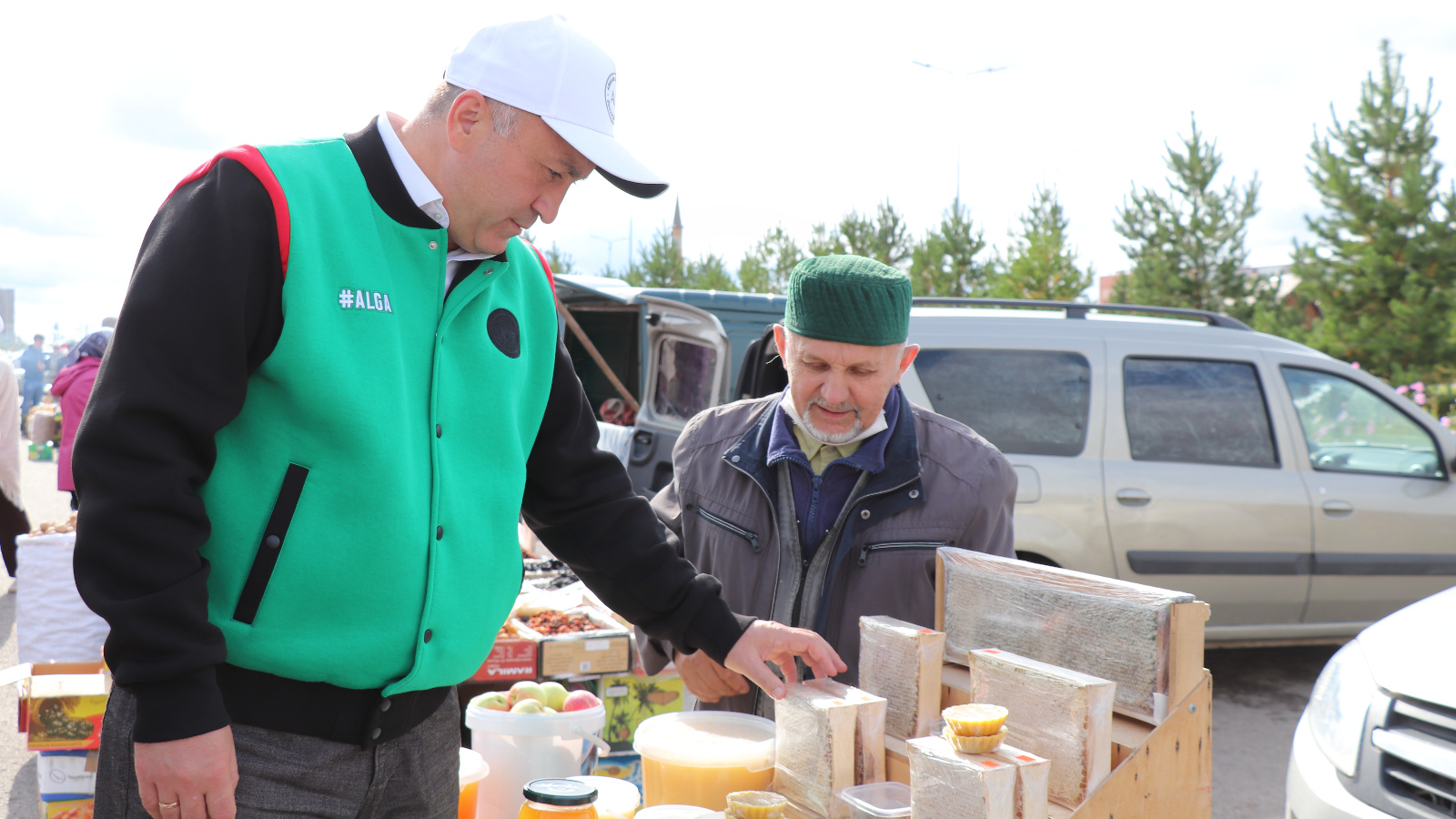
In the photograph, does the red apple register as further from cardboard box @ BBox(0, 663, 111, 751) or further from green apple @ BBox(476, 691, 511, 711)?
cardboard box @ BBox(0, 663, 111, 751)

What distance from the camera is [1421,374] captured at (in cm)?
1922

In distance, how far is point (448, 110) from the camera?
5.04 feet

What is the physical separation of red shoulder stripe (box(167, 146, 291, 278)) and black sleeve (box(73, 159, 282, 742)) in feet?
0.13

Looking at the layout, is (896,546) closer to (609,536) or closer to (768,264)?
(609,536)

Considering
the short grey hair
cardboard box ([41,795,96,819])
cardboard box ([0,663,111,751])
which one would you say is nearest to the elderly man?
the short grey hair

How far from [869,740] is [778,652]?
1.21 feet

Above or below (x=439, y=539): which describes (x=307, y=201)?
above

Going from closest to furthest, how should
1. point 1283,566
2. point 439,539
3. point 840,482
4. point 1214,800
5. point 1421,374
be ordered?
point 439,539, point 840,482, point 1214,800, point 1283,566, point 1421,374

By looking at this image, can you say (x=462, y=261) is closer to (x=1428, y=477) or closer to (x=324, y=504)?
(x=324, y=504)

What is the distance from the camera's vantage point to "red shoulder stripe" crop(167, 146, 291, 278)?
1.35m

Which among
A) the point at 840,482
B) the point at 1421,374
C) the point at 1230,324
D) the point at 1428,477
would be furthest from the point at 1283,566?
the point at 1421,374

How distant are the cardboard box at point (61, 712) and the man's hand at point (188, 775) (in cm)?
292

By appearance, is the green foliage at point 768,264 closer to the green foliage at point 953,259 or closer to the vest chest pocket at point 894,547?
the green foliage at point 953,259

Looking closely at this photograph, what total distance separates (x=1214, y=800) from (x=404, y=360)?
4104mm
